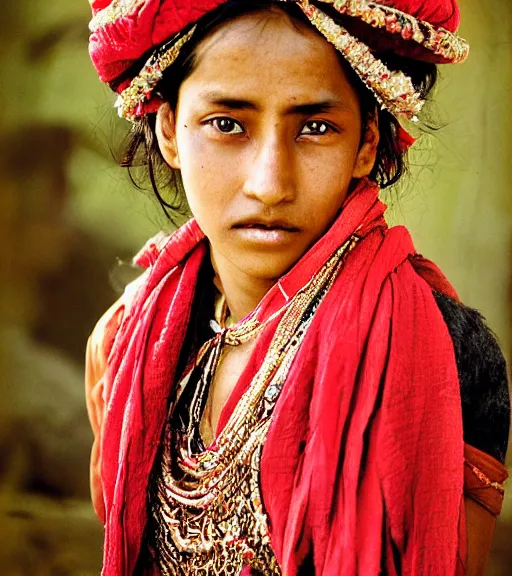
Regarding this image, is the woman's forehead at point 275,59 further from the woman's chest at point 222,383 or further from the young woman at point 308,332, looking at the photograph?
the woman's chest at point 222,383

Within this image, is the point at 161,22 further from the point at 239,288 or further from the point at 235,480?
the point at 235,480

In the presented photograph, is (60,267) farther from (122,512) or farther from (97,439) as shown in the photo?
(122,512)

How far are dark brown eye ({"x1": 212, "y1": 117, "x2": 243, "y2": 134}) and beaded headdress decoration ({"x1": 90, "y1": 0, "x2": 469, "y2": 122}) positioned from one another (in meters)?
0.11

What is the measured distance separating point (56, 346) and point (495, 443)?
1374 mm

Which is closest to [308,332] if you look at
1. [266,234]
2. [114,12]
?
[266,234]

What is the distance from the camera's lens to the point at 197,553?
3.77 ft

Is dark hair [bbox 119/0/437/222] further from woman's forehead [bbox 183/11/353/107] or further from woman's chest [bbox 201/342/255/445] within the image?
woman's chest [bbox 201/342/255/445]

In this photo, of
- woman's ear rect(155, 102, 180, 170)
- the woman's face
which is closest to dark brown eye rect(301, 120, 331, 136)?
the woman's face

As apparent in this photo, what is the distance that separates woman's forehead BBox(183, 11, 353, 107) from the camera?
3.34 ft

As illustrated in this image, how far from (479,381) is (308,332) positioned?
0.23 meters

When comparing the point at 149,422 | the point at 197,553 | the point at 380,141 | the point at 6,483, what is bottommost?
the point at 6,483

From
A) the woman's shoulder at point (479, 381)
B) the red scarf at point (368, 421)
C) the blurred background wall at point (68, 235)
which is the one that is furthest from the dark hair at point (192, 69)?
the blurred background wall at point (68, 235)

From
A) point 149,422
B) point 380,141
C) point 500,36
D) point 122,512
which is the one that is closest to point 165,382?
point 149,422

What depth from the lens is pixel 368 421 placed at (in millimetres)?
975
